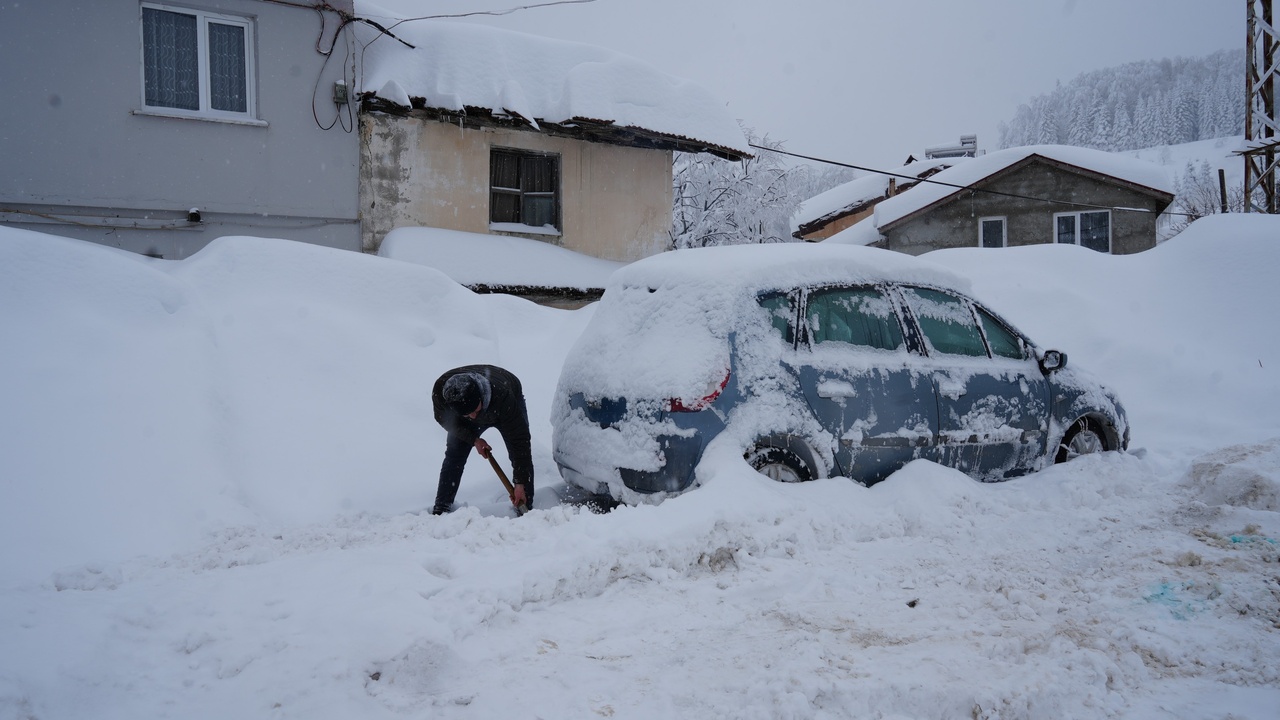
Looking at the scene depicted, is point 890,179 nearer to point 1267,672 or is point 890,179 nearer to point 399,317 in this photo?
point 399,317

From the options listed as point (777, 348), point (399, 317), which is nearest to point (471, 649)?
point (777, 348)

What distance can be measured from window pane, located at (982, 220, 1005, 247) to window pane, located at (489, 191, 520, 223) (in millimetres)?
14854

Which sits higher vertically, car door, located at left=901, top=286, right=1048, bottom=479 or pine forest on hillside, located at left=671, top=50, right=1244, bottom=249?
pine forest on hillside, located at left=671, top=50, right=1244, bottom=249

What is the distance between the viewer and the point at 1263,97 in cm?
1916

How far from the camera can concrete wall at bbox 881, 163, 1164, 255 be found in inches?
822

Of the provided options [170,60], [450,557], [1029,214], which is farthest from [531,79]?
[1029,214]

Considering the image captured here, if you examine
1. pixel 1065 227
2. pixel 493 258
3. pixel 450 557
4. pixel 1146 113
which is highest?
pixel 1146 113

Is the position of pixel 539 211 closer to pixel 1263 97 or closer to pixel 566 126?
pixel 566 126

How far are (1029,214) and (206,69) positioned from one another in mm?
20272

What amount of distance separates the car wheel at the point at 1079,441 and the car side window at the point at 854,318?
1.80 metres

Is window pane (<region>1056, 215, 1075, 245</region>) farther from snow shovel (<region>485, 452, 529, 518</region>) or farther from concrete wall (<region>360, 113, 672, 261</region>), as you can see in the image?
snow shovel (<region>485, 452, 529, 518</region>)

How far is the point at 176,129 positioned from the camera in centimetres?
1038

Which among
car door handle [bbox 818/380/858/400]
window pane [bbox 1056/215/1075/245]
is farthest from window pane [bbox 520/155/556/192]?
window pane [bbox 1056/215/1075/245]

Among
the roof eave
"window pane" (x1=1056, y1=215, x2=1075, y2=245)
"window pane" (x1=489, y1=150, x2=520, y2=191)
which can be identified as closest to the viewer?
the roof eave
